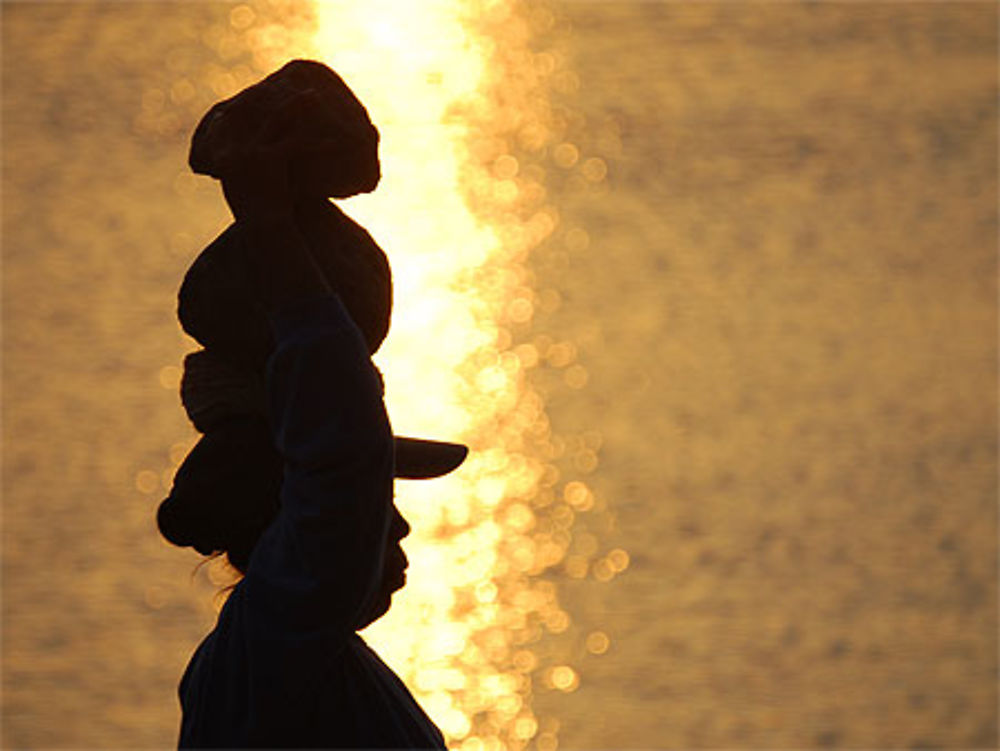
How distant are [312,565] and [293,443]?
0.42ft

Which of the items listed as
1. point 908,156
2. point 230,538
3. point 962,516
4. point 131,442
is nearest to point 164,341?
point 131,442

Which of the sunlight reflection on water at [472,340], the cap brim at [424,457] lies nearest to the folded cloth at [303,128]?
the cap brim at [424,457]

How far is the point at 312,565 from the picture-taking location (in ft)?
7.87

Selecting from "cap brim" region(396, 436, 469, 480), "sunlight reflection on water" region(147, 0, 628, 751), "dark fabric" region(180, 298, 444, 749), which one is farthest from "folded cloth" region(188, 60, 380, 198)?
"sunlight reflection on water" region(147, 0, 628, 751)

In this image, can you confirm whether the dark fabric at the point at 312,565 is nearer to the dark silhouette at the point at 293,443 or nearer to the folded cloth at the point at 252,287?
the dark silhouette at the point at 293,443

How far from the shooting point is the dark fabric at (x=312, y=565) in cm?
238

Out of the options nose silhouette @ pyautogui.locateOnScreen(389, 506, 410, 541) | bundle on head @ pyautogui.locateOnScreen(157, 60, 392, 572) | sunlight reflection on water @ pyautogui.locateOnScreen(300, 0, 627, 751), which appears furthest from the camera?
sunlight reflection on water @ pyautogui.locateOnScreen(300, 0, 627, 751)

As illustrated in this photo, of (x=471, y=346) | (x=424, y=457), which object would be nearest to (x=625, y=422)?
(x=471, y=346)

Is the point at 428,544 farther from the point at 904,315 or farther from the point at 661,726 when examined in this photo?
the point at 904,315

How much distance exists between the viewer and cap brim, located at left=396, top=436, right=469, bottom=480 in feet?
8.61

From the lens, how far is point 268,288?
2.44 m

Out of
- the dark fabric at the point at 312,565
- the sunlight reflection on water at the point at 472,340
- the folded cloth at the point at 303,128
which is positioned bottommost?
the dark fabric at the point at 312,565

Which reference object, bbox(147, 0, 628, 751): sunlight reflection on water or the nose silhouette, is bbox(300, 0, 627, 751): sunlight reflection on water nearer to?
bbox(147, 0, 628, 751): sunlight reflection on water

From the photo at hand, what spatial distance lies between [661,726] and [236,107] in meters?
6.52
